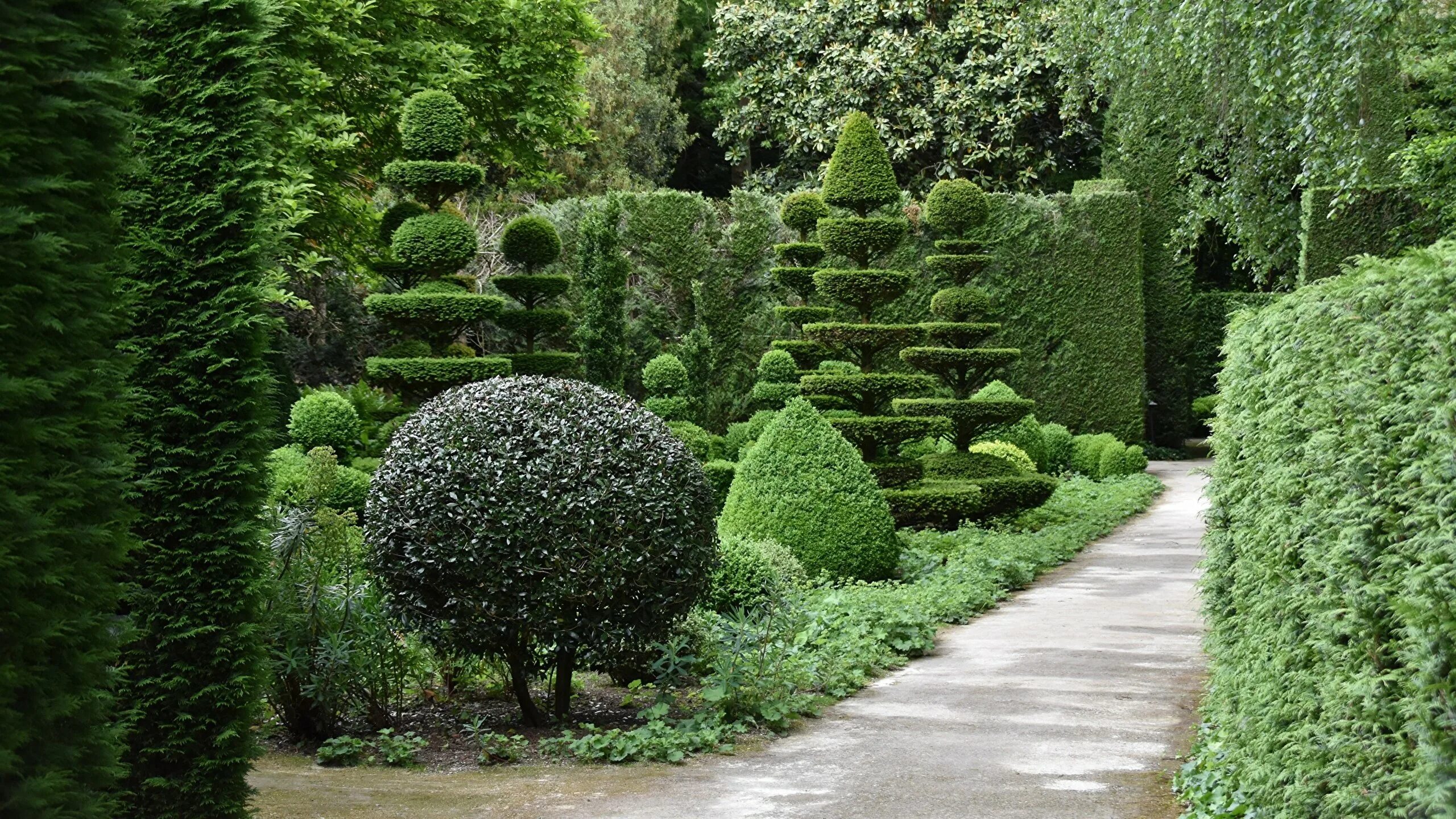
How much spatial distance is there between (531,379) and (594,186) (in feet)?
66.0

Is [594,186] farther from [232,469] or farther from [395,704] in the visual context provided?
[232,469]

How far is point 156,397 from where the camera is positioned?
13.4 ft

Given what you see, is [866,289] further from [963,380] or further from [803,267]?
[803,267]

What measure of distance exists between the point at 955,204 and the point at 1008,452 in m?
3.51

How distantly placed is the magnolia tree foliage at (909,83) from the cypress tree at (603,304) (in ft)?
26.2

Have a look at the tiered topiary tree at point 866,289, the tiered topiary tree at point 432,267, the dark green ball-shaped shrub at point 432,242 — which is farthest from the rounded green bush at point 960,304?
the dark green ball-shaped shrub at point 432,242

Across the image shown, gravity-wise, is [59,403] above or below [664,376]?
below

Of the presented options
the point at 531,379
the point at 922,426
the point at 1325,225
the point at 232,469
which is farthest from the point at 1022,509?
the point at 232,469

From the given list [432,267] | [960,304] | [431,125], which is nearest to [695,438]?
[960,304]

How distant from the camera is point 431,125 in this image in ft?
43.0

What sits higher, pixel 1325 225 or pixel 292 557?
pixel 1325 225

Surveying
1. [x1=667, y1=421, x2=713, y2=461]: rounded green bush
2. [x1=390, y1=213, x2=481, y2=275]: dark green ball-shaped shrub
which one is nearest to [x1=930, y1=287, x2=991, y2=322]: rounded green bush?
[x1=667, y1=421, x2=713, y2=461]: rounded green bush

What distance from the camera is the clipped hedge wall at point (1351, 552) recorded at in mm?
2562

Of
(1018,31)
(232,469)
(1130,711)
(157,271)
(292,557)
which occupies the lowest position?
(1130,711)
